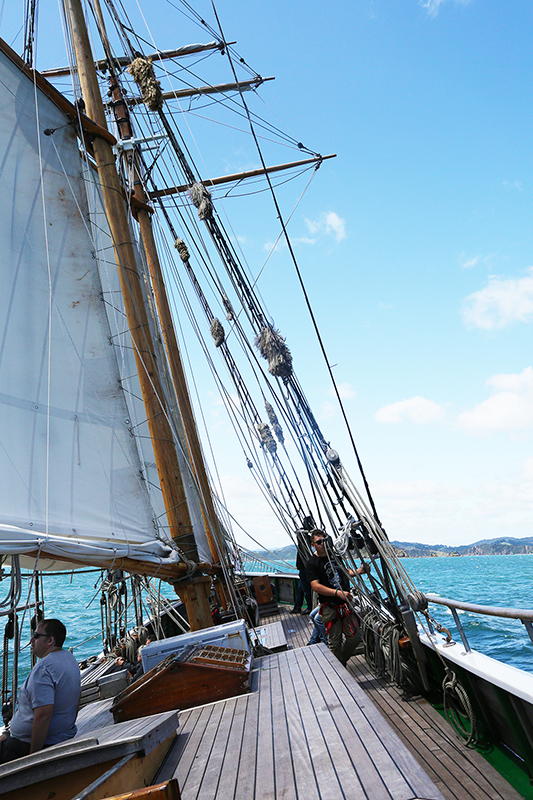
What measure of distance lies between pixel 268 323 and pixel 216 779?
577 centimetres

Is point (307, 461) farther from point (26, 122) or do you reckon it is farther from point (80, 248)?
point (26, 122)

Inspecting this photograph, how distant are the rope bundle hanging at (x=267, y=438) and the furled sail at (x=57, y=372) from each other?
7986mm

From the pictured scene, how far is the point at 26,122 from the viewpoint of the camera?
6.71 m

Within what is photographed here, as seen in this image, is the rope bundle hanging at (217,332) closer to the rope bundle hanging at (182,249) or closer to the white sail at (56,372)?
the rope bundle hanging at (182,249)

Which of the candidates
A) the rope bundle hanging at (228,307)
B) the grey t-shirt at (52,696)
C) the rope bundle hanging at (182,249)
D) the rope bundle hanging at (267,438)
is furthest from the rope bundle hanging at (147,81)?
the rope bundle hanging at (267,438)

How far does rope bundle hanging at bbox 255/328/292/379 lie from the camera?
707cm

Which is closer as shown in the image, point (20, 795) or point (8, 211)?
point (20, 795)

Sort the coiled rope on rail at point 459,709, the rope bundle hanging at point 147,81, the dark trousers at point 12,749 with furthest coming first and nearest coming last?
the rope bundle hanging at point 147,81
the coiled rope on rail at point 459,709
the dark trousers at point 12,749

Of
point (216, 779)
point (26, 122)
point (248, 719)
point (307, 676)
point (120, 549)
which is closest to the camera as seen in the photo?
point (216, 779)

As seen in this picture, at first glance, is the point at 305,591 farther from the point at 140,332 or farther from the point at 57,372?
the point at 57,372

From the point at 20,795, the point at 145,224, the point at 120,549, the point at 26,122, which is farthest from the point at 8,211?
the point at 20,795

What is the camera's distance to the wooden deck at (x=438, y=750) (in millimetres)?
3150

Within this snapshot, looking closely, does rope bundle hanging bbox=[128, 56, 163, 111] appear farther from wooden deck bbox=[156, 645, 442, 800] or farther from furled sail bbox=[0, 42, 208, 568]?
wooden deck bbox=[156, 645, 442, 800]

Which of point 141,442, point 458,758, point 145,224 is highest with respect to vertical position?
point 145,224
